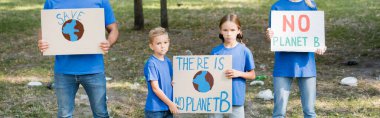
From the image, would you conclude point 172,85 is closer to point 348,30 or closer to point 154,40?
point 154,40

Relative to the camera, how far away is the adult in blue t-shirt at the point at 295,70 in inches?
183

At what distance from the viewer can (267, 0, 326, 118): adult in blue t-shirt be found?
465cm

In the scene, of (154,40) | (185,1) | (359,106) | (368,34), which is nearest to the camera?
(154,40)

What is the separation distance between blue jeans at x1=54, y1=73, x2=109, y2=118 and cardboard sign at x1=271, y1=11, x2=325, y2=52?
1.35 metres

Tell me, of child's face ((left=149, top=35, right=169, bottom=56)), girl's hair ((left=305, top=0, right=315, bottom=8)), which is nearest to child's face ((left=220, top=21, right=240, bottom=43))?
child's face ((left=149, top=35, right=169, bottom=56))

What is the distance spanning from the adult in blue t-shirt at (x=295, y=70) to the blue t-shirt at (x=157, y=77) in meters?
0.92

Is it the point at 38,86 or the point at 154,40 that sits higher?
the point at 154,40

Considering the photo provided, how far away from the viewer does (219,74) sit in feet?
14.0

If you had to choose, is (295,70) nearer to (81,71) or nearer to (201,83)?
(201,83)

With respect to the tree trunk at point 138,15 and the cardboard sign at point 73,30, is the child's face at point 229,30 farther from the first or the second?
the tree trunk at point 138,15

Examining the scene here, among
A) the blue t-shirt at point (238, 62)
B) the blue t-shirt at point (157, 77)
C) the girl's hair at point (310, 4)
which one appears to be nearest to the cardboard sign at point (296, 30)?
the girl's hair at point (310, 4)

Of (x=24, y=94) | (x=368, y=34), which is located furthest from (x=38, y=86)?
(x=368, y=34)

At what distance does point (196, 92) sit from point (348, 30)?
8.45m

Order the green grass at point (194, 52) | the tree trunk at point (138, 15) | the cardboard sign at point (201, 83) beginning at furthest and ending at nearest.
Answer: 1. the tree trunk at point (138, 15)
2. the green grass at point (194, 52)
3. the cardboard sign at point (201, 83)
